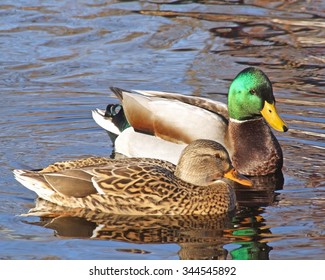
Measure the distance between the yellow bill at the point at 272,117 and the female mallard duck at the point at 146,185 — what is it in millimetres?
1248

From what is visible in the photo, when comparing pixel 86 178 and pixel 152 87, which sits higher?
pixel 152 87

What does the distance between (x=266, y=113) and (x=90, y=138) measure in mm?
1839

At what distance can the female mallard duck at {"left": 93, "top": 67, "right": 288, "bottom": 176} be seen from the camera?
31.8ft

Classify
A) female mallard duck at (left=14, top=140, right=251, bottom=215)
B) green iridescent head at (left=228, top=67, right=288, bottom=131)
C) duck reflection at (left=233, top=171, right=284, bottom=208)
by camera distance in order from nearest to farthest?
female mallard duck at (left=14, top=140, right=251, bottom=215) → duck reflection at (left=233, top=171, right=284, bottom=208) → green iridescent head at (left=228, top=67, right=288, bottom=131)

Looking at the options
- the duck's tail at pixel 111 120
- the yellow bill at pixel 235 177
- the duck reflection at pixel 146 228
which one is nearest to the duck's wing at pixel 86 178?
the duck reflection at pixel 146 228

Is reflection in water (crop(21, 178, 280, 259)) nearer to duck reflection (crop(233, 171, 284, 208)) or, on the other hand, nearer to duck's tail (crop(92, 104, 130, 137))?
duck reflection (crop(233, 171, 284, 208))

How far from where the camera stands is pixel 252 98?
9.77 m

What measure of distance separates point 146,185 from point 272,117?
6.21ft

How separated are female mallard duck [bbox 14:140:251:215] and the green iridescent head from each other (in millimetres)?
1322

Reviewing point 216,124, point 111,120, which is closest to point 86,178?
point 216,124

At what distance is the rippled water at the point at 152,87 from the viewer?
25.2 feet

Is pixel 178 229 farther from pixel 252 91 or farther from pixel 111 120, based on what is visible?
pixel 111 120

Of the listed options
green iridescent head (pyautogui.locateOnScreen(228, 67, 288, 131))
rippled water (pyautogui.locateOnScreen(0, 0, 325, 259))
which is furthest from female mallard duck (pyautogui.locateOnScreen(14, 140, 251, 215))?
green iridescent head (pyautogui.locateOnScreen(228, 67, 288, 131))

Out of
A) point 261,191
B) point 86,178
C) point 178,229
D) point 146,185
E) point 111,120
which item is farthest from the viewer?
point 111,120
